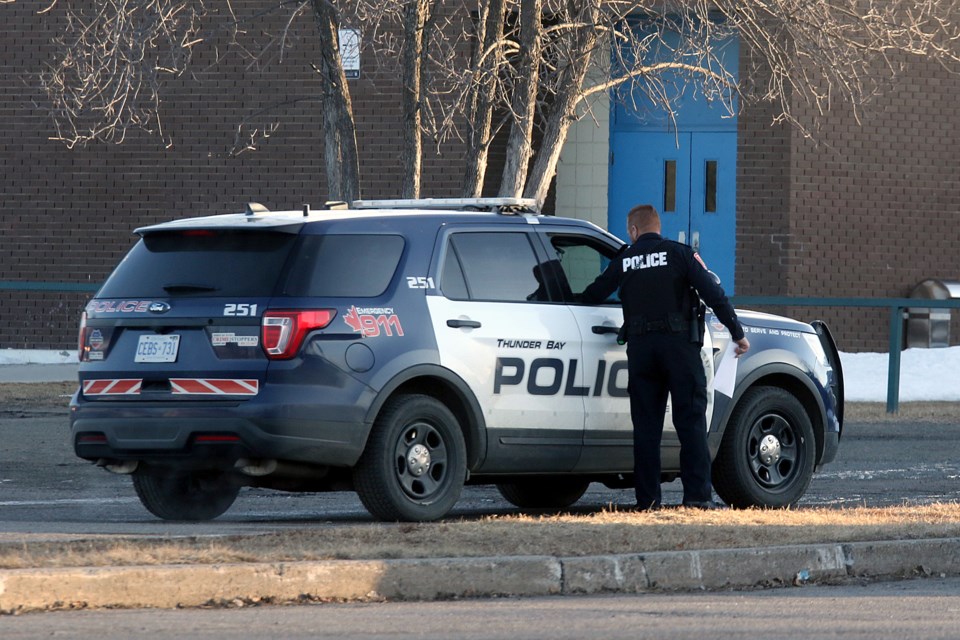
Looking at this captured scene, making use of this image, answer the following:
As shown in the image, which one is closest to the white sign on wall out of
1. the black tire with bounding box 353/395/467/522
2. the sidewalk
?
the sidewalk

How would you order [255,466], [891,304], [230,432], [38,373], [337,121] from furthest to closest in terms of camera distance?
[38,373] < [891,304] < [337,121] < [255,466] < [230,432]

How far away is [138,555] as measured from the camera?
7.32 metres

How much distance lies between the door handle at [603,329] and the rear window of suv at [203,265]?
197 cm

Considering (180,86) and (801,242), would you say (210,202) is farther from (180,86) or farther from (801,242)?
(801,242)

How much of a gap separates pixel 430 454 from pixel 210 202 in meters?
13.8

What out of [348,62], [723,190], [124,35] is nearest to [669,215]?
[723,190]

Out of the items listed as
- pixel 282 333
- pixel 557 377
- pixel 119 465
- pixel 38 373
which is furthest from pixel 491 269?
pixel 38 373

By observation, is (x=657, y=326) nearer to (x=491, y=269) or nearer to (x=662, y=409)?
(x=662, y=409)

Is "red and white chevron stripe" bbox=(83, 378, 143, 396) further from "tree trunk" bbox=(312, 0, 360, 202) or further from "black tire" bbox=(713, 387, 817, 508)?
"tree trunk" bbox=(312, 0, 360, 202)

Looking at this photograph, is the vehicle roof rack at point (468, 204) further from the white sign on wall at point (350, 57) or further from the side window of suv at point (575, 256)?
the white sign on wall at point (350, 57)

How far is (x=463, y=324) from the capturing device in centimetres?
933

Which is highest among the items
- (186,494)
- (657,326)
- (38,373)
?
(657,326)

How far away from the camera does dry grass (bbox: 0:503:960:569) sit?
736 cm

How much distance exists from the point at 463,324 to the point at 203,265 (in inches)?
55.4
